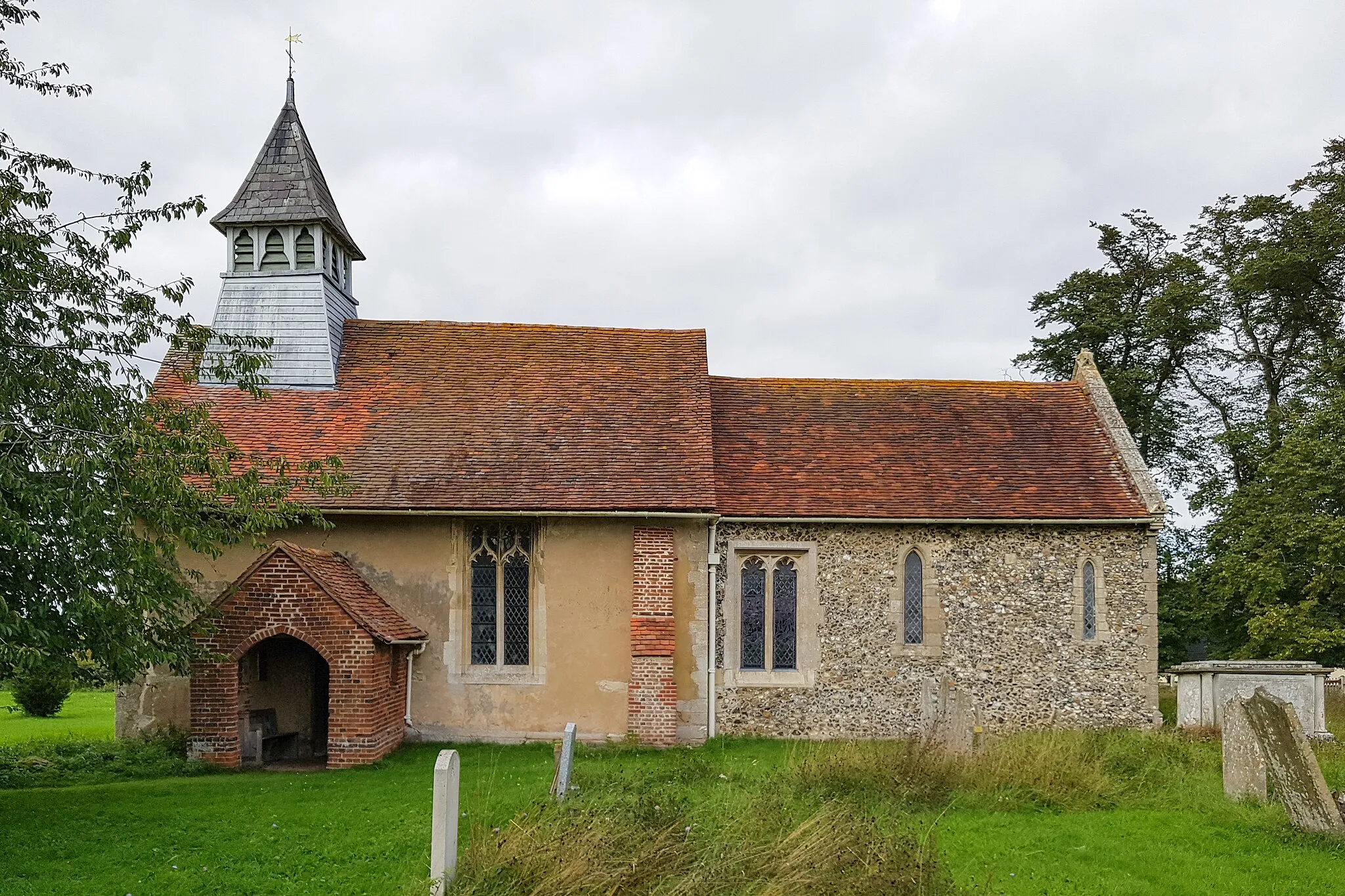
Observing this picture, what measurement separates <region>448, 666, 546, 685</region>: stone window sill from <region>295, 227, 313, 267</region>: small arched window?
8571 mm

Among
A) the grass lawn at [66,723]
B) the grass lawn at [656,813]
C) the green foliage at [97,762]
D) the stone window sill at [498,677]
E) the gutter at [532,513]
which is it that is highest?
the gutter at [532,513]

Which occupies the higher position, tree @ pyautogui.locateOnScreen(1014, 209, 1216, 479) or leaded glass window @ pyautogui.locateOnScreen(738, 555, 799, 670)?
tree @ pyautogui.locateOnScreen(1014, 209, 1216, 479)

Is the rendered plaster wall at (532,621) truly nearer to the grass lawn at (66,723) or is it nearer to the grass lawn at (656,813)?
the grass lawn at (656,813)

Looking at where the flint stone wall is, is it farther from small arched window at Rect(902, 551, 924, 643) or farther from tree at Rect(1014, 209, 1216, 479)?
tree at Rect(1014, 209, 1216, 479)

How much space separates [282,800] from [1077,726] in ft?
40.0

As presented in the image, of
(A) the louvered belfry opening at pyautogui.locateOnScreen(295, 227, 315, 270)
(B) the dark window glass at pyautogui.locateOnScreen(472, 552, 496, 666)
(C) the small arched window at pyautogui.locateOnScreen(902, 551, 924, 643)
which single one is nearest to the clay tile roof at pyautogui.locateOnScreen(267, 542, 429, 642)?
(B) the dark window glass at pyautogui.locateOnScreen(472, 552, 496, 666)

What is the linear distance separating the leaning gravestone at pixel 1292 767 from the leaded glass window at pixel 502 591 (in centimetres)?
1029

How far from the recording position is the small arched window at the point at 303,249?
64.7 feet

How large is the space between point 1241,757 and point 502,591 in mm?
10462

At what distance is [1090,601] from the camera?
56.9ft

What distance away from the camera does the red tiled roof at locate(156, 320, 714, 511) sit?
1641 cm

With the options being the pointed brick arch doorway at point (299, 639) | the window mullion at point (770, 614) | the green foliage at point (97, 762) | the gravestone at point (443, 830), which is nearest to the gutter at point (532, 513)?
the pointed brick arch doorway at point (299, 639)

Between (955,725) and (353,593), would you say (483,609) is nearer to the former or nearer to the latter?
(353,593)

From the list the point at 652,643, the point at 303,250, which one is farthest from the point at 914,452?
the point at 303,250
